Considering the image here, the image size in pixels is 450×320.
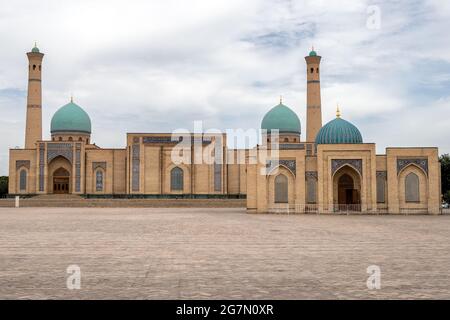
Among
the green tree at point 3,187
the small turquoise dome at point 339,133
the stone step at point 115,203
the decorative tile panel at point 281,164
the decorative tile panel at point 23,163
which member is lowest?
the stone step at point 115,203

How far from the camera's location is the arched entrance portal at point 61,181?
48.8m

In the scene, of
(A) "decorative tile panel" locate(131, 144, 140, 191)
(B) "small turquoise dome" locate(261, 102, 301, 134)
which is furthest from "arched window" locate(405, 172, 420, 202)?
(A) "decorative tile panel" locate(131, 144, 140, 191)

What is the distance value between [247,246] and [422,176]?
21.7m

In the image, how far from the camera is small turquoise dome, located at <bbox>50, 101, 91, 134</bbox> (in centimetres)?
5128

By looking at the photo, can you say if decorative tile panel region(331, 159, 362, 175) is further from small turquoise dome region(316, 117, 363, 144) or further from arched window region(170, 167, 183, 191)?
arched window region(170, 167, 183, 191)

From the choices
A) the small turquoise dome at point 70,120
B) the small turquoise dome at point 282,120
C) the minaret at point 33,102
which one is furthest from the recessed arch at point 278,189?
the minaret at point 33,102

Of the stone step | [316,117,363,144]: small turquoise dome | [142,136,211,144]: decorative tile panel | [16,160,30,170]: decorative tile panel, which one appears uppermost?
[142,136,211,144]: decorative tile panel

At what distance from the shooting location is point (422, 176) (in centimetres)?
3097

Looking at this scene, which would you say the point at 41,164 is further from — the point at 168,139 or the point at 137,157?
the point at 168,139

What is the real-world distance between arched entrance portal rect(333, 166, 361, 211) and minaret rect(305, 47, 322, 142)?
14.8 meters

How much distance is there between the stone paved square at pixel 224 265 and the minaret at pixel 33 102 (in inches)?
1446

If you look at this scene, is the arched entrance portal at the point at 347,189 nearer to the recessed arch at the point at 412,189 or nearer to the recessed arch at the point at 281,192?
the recessed arch at the point at 412,189

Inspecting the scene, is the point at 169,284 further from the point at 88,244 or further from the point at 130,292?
the point at 88,244
